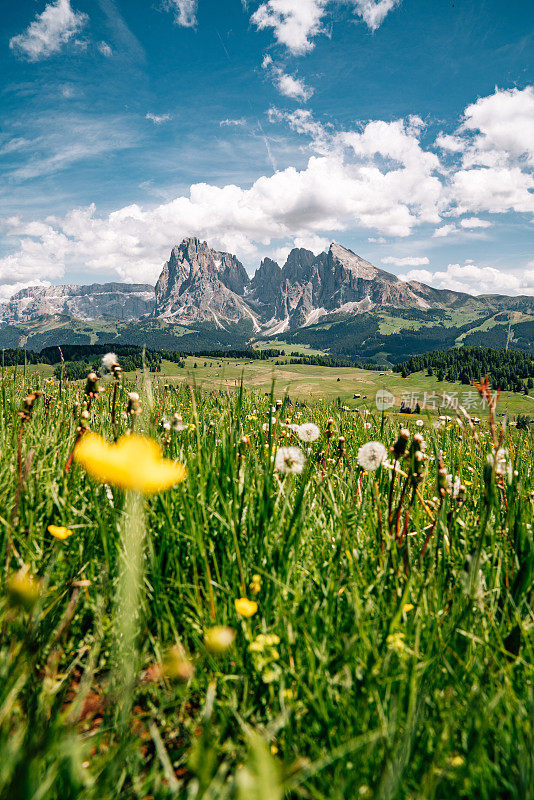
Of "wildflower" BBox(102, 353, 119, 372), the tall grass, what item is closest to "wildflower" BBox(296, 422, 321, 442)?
the tall grass

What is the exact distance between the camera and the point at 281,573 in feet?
7.36

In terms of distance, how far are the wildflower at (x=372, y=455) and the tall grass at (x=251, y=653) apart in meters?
0.34

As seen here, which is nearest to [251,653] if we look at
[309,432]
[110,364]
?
[309,432]

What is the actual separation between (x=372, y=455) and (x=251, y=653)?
5.99 ft

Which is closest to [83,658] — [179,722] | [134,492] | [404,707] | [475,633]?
[179,722]

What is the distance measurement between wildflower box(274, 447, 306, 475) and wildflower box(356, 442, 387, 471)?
0.50 meters

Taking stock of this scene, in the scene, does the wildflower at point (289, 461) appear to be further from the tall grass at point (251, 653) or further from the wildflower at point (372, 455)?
the wildflower at point (372, 455)

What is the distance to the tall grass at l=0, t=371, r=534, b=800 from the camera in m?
1.23

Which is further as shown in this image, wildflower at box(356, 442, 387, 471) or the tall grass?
wildflower at box(356, 442, 387, 471)

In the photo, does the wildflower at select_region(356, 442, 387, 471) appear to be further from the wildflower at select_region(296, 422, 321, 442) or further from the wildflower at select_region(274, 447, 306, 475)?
the wildflower at select_region(296, 422, 321, 442)

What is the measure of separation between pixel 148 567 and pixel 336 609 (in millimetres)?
1072

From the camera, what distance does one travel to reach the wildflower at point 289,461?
A: 308 centimetres

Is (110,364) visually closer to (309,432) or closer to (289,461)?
(289,461)

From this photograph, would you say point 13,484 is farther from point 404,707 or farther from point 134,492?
point 404,707
